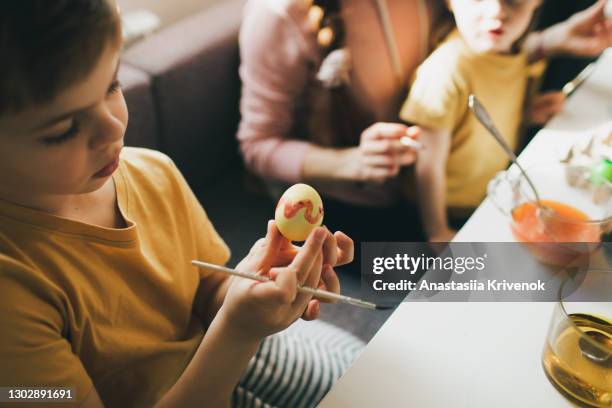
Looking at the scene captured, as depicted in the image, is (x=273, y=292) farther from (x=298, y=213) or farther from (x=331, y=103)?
(x=331, y=103)

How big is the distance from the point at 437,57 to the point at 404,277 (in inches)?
18.5

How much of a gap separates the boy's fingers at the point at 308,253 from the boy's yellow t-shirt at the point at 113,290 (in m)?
0.24

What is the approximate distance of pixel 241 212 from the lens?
1.43 m

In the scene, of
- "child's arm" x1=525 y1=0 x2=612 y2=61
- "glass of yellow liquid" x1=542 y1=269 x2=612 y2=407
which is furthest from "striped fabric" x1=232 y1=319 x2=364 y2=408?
"child's arm" x1=525 y1=0 x2=612 y2=61

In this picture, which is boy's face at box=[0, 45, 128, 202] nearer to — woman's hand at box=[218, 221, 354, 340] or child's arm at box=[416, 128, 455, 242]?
woman's hand at box=[218, 221, 354, 340]

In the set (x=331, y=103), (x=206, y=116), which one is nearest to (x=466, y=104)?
(x=331, y=103)

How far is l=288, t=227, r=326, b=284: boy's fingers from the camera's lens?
0.60 meters

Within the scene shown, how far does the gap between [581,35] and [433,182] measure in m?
0.52

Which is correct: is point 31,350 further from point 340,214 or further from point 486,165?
point 486,165

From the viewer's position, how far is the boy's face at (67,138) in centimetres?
51

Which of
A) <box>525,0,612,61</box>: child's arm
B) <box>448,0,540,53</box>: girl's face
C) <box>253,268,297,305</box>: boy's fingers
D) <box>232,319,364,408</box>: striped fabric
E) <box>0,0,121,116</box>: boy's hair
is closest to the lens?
<box>0,0,121,116</box>: boy's hair

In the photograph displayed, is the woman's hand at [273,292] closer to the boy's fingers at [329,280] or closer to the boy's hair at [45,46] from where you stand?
the boy's fingers at [329,280]

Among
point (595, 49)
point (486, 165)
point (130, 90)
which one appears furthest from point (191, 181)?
point (595, 49)

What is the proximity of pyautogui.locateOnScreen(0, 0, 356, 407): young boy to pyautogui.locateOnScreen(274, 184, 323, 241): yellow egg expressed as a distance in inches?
0.8
